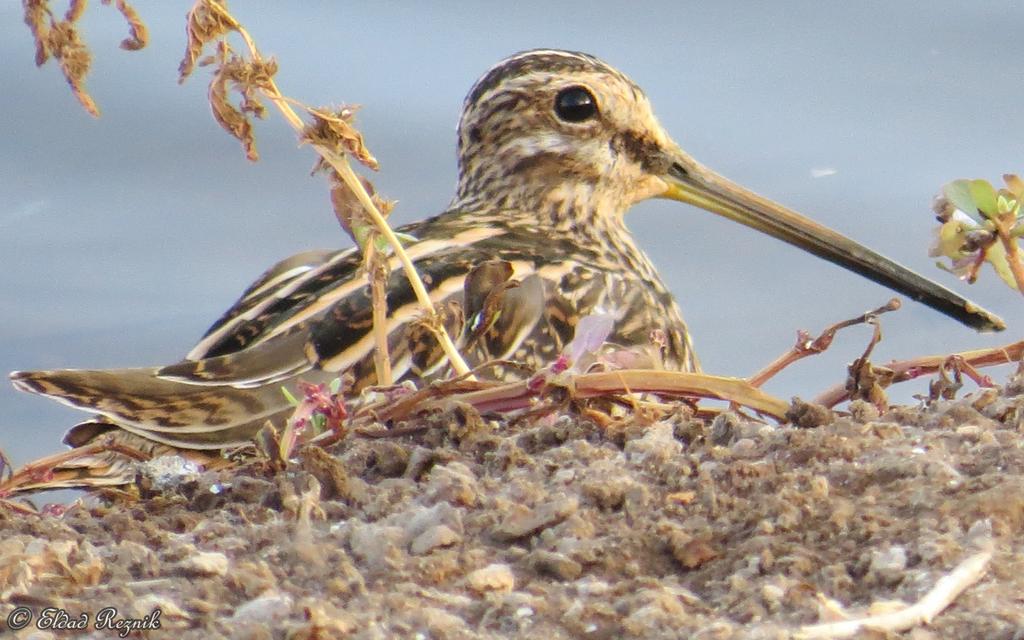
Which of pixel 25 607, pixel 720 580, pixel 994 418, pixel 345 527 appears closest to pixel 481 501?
pixel 345 527

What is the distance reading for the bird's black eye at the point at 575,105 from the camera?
185 inches

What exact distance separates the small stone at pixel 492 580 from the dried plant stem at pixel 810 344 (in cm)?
77

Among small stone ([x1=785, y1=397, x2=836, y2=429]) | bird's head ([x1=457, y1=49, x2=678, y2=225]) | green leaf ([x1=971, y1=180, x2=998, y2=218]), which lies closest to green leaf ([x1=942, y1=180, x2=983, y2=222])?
green leaf ([x1=971, y1=180, x2=998, y2=218])

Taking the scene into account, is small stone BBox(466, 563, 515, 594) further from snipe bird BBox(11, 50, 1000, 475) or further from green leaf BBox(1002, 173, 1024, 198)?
green leaf BBox(1002, 173, 1024, 198)

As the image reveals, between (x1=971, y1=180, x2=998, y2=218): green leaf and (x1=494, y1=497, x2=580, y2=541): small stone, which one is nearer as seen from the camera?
(x1=494, y1=497, x2=580, y2=541): small stone

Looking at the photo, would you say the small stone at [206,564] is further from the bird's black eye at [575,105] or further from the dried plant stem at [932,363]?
the bird's black eye at [575,105]

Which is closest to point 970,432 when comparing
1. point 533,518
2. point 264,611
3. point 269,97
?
point 533,518

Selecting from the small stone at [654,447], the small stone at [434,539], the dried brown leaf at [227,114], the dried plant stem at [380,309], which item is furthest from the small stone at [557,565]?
the dried brown leaf at [227,114]

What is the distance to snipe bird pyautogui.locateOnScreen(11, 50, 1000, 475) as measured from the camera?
3.34 m

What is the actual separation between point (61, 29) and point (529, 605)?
1.33 metres

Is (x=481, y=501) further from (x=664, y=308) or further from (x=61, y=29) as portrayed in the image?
(x=664, y=308)

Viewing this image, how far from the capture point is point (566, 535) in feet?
7.39

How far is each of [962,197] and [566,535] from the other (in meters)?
1.10

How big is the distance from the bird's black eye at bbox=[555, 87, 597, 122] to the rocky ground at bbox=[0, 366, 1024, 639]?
216cm
